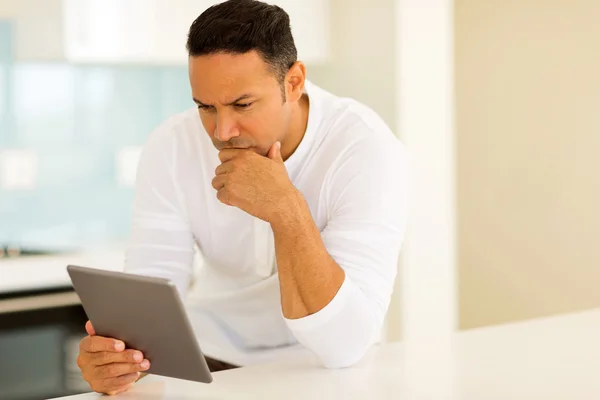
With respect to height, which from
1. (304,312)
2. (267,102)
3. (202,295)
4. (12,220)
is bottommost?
(12,220)

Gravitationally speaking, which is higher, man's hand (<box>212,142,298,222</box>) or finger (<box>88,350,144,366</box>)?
man's hand (<box>212,142,298,222</box>)

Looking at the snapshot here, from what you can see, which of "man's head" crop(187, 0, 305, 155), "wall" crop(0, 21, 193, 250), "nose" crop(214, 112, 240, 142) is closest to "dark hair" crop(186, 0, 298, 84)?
"man's head" crop(187, 0, 305, 155)

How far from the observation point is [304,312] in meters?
1.54

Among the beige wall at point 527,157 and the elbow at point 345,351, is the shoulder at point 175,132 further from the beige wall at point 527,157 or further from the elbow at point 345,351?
the beige wall at point 527,157

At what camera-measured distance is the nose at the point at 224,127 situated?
1.67 meters

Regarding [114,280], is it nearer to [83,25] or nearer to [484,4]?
[83,25]

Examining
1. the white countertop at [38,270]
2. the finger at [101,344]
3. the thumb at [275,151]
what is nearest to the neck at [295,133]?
the thumb at [275,151]

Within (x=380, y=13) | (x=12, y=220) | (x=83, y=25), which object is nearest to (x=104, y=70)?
(x=83, y=25)

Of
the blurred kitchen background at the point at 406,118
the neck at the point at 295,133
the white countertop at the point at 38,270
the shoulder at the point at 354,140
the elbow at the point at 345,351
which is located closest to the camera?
the elbow at the point at 345,351

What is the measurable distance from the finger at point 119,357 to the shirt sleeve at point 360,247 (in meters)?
0.29

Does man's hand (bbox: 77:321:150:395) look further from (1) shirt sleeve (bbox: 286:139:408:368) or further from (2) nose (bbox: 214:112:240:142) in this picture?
(2) nose (bbox: 214:112:240:142)

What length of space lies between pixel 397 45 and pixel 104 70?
4.66 ft

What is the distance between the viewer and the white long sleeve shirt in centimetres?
170

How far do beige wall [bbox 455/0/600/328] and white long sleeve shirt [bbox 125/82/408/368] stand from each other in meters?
2.18
